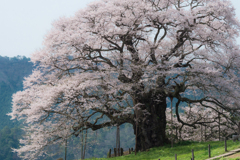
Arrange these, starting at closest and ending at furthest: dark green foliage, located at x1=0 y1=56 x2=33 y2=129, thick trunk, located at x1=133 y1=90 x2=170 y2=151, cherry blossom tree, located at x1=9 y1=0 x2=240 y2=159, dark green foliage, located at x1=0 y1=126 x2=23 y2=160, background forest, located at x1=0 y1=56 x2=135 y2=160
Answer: cherry blossom tree, located at x1=9 y1=0 x2=240 y2=159
thick trunk, located at x1=133 y1=90 x2=170 y2=151
dark green foliage, located at x1=0 y1=126 x2=23 y2=160
background forest, located at x1=0 y1=56 x2=135 y2=160
dark green foliage, located at x1=0 y1=56 x2=33 y2=129

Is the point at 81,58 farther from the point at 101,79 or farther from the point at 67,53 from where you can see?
the point at 101,79

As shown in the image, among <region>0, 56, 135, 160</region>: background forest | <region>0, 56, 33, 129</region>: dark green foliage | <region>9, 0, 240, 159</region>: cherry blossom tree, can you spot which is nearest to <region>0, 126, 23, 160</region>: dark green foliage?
<region>0, 56, 135, 160</region>: background forest

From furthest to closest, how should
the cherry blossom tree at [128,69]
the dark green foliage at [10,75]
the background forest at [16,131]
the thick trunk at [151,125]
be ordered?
the dark green foliage at [10,75]
the background forest at [16,131]
the thick trunk at [151,125]
the cherry blossom tree at [128,69]

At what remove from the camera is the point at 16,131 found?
5350 cm

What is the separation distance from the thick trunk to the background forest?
24.2 meters

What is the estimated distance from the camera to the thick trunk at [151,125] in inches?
591

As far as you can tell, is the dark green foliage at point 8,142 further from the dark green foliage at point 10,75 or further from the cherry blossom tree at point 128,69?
the cherry blossom tree at point 128,69

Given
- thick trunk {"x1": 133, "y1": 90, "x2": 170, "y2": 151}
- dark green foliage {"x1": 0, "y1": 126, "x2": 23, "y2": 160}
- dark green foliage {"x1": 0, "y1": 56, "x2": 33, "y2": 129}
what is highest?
dark green foliage {"x1": 0, "y1": 56, "x2": 33, "y2": 129}

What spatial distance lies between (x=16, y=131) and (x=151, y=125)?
4567cm

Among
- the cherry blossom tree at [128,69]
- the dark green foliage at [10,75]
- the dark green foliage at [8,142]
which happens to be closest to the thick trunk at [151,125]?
the cherry blossom tree at [128,69]

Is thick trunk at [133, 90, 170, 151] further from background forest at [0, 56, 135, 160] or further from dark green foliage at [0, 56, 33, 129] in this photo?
dark green foliage at [0, 56, 33, 129]

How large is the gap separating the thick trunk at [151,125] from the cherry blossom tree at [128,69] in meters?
0.02

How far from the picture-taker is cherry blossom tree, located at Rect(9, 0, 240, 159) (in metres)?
13.4

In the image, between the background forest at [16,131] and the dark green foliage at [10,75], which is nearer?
the background forest at [16,131]
